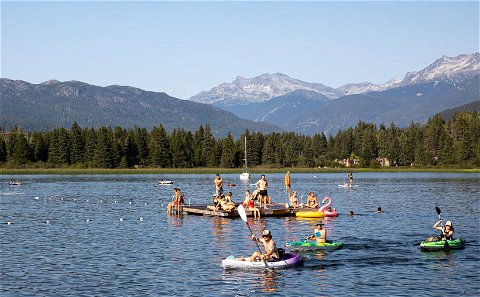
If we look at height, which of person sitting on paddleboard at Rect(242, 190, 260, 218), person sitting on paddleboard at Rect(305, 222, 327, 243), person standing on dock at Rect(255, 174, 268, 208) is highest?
person standing on dock at Rect(255, 174, 268, 208)

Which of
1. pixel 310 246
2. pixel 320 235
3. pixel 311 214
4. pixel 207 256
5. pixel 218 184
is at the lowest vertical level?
pixel 207 256

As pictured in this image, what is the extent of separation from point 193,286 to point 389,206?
49403 millimetres

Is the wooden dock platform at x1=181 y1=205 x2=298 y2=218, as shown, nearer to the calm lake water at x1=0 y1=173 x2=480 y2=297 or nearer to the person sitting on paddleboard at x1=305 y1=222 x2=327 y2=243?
the calm lake water at x1=0 y1=173 x2=480 y2=297

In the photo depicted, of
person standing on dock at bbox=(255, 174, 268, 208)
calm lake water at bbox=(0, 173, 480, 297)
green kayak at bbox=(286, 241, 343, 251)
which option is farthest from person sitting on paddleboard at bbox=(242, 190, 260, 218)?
green kayak at bbox=(286, 241, 343, 251)

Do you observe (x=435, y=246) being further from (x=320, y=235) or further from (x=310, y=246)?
(x=310, y=246)

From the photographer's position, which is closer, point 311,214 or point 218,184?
point 311,214

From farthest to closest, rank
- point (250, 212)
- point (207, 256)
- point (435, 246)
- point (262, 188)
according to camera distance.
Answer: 1. point (262, 188)
2. point (250, 212)
3. point (435, 246)
4. point (207, 256)

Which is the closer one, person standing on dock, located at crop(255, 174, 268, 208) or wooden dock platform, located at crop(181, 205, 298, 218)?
wooden dock platform, located at crop(181, 205, 298, 218)

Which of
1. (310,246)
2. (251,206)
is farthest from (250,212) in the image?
(310,246)

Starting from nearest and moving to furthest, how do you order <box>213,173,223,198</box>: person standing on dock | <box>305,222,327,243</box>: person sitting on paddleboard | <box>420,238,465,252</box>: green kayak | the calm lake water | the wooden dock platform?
the calm lake water
<box>420,238,465,252</box>: green kayak
<box>305,222,327,243</box>: person sitting on paddleboard
the wooden dock platform
<box>213,173,223,198</box>: person standing on dock

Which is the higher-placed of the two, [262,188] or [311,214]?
[262,188]

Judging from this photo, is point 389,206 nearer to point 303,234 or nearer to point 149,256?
point 303,234

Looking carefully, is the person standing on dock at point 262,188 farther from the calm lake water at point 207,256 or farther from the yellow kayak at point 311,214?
the calm lake water at point 207,256

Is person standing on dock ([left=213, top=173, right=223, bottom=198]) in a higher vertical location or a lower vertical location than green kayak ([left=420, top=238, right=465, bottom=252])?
higher
